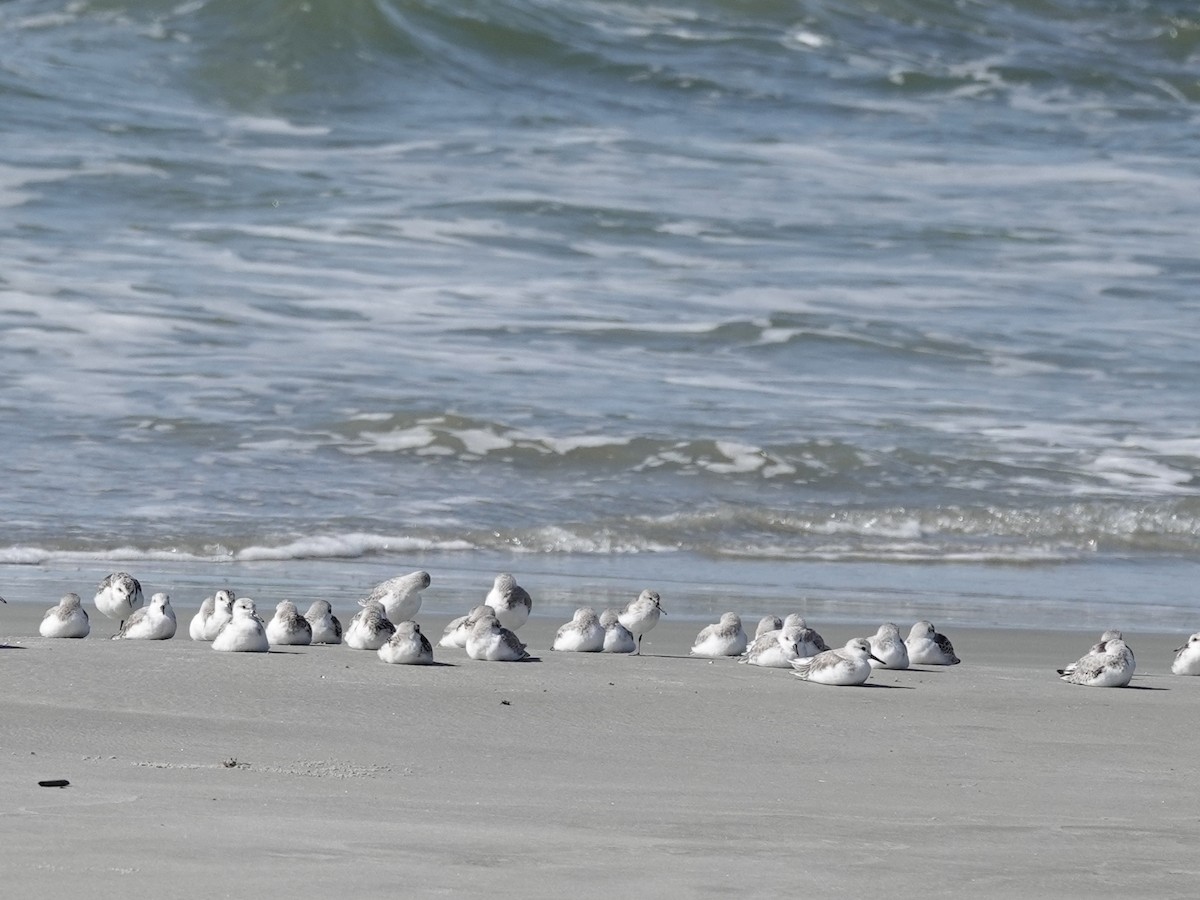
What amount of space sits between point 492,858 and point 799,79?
24509mm

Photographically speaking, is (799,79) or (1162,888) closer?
(1162,888)

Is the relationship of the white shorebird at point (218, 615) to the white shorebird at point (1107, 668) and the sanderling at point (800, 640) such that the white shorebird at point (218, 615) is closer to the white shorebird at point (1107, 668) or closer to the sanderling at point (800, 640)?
the sanderling at point (800, 640)

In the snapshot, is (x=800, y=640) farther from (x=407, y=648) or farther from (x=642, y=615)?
(x=407, y=648)

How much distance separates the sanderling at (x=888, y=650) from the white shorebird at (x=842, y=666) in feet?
1.08

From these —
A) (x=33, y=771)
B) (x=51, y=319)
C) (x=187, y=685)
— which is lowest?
(x=51, y=319)

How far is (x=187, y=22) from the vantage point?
1038 inches

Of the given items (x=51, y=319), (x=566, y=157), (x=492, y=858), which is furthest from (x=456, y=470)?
(x=566, y=157)

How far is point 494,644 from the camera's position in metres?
6.38

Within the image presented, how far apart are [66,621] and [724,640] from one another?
228 cm

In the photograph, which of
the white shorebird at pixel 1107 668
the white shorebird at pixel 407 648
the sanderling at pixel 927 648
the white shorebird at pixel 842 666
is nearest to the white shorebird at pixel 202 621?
the white shorebird at pixel 407 648

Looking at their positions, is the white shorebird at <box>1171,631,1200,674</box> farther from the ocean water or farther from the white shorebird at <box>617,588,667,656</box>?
the white shorebird at <box>617,588,667,656</box>

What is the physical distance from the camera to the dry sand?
3480 mm

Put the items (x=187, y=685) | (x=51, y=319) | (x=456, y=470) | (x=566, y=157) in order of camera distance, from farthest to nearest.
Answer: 1. (x=566, y=157)
2. (x=51, y=319)
3. (x=456, y=470)
4. (x=187, y=685)

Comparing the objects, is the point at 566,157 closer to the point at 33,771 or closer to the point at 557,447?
the point at 557,447
